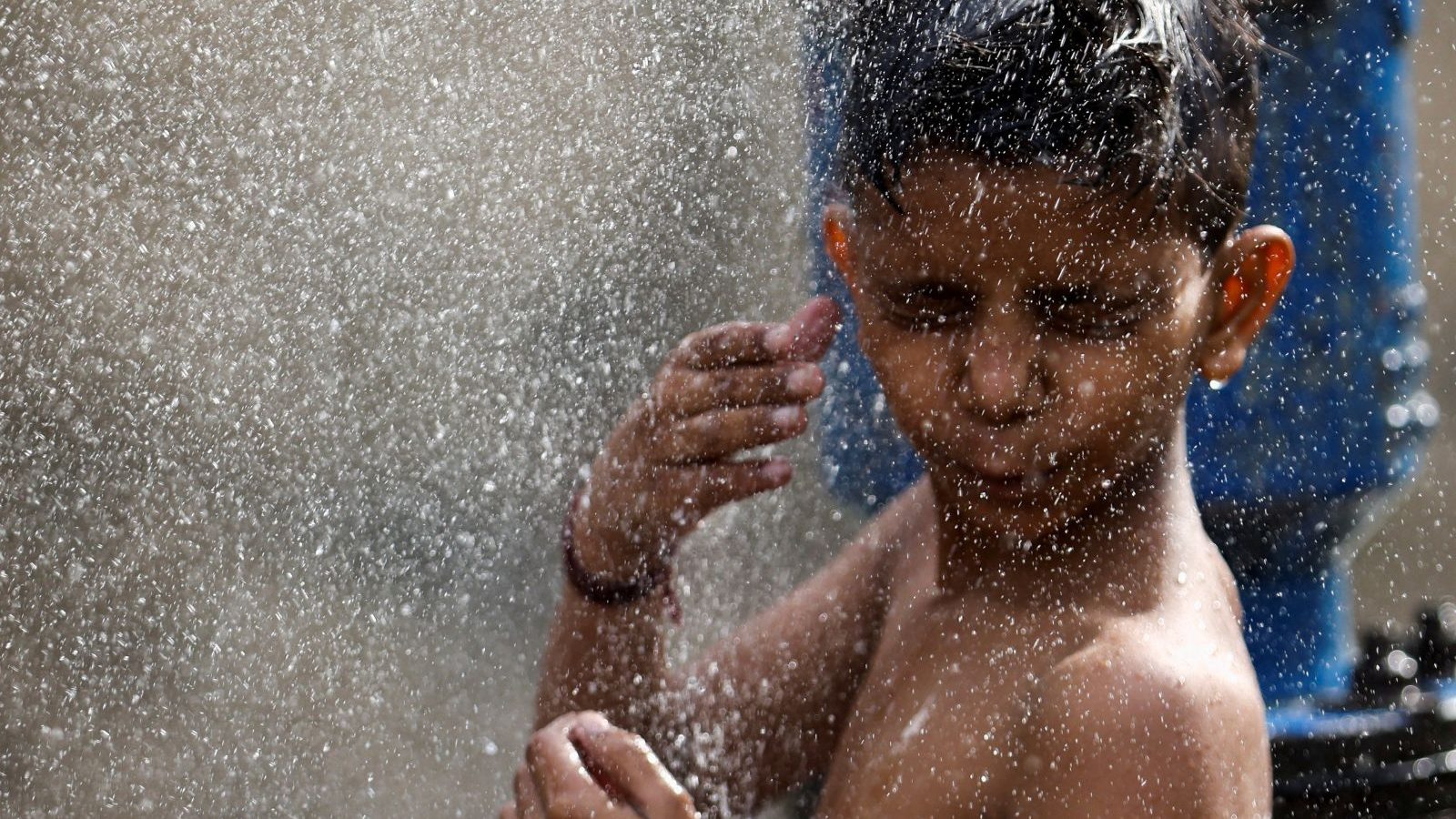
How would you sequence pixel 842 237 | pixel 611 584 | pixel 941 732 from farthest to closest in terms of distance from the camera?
pixel 611 584 < pixel 842 237 < pixel 941 732

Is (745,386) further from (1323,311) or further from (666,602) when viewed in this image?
(1323,311)

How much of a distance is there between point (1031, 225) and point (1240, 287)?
197mm

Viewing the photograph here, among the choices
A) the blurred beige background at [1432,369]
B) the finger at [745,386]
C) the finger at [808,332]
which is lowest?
the blurred beige background at [1432,369]

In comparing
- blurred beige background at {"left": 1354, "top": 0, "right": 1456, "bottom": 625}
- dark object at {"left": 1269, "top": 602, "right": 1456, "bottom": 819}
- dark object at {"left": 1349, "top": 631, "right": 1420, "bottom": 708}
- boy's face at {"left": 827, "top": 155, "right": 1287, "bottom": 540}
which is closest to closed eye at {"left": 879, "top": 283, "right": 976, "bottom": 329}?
boy's face at {"left": 827, "top": 155, "right": 1287, "bottom": 540}

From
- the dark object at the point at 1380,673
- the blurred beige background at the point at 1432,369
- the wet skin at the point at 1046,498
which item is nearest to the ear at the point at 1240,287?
the wet skin at the point at 1046,498

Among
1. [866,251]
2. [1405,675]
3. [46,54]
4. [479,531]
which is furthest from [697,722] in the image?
[46,54]

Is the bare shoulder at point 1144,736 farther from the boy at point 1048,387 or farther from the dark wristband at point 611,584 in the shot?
the dark wristband at point 611,584

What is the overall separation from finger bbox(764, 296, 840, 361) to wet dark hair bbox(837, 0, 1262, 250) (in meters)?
0.15

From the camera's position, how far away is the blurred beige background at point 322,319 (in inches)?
80.7

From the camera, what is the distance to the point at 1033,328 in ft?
3.05

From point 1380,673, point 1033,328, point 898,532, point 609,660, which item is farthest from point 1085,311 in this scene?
point 1380,673

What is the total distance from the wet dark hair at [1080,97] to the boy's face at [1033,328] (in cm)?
2

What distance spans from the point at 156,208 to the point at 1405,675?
1.65 metres

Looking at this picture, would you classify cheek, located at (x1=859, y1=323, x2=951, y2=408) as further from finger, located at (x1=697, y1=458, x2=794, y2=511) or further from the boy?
finger, located at (x1=697, y1=458, x2=794, y2=511)
